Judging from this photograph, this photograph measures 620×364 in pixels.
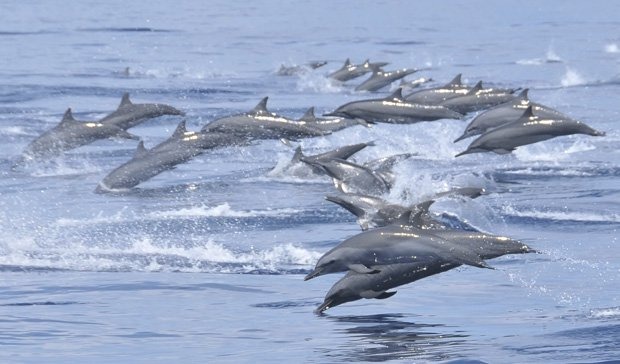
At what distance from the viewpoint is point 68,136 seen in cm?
2045

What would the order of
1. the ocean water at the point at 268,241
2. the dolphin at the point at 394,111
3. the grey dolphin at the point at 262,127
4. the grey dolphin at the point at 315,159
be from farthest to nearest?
the grey dolphin at the point at 262,127 → the dolphin at the point at 394,111 → the grey dolphin at the point at 315,159 → the ocean water at the point at 268,241

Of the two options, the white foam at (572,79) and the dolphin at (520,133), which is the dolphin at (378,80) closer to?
the white foam at (572,79)

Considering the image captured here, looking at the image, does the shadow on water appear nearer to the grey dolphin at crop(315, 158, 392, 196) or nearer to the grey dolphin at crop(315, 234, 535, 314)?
the grey dolphin at crop(315, 234, 535, 314)

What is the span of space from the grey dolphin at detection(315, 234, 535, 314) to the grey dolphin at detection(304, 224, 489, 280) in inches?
2.8

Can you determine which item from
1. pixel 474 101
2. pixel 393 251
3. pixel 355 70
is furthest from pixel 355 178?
pixel 355 70

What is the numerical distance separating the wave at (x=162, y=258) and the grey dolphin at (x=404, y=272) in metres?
2.59

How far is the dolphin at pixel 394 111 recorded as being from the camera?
58.1 ft

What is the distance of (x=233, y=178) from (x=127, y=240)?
4.92 m

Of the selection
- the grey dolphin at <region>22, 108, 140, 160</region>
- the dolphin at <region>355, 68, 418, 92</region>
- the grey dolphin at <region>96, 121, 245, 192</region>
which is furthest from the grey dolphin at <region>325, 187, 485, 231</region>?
the dolphin at <region>355, 68, 418, 92</region>

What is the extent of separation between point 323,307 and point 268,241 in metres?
4.04

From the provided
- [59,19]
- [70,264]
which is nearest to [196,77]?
[70,264]

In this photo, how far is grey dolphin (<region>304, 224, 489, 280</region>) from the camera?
33.3 ft

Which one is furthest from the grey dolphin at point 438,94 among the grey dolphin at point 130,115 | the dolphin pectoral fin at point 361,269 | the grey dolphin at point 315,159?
the dolphin pectoral fin at point 361,269

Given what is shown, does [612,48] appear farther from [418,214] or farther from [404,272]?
[404,272]
